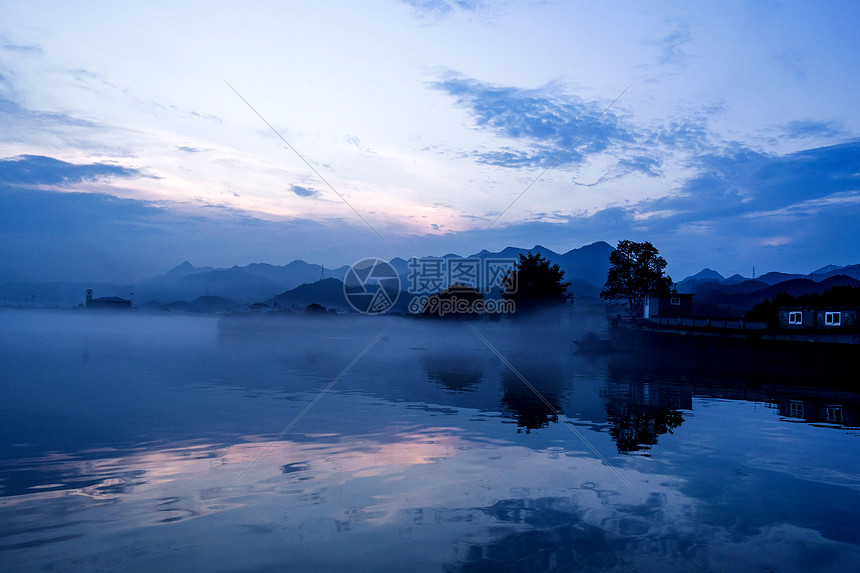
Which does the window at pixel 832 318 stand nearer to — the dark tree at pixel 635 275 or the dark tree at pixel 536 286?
the dark tree at pixel 635 275

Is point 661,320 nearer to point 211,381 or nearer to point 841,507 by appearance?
point 211,381

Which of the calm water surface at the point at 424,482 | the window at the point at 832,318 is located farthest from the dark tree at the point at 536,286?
→ the calm water surface at the point at 424,482

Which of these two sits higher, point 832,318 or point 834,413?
point 832,318

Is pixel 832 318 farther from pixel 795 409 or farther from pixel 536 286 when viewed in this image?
pixel 536 286

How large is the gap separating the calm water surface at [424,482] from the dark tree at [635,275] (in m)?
58.1

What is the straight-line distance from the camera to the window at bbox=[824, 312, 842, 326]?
178ft

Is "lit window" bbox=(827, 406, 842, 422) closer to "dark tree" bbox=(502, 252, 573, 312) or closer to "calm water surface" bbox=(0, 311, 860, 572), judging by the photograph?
"calm water surface" bbox=(0, 311, 860, 572)

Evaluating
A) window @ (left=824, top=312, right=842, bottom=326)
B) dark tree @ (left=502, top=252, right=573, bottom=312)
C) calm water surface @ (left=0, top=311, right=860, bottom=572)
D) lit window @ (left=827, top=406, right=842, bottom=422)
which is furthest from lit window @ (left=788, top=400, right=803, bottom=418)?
dark tree @ (left=502, top=252, right=573, bottom=312)

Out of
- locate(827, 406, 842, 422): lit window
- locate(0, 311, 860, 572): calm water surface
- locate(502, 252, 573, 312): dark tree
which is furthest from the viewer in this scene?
locate(502, 252, 573, 312): dark tree

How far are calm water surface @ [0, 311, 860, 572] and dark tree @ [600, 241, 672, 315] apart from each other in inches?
2289

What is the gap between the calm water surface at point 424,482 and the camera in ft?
31.9

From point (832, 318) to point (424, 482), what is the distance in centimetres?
5780

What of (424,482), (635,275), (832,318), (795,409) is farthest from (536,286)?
(424,482)

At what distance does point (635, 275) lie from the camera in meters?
87.8
